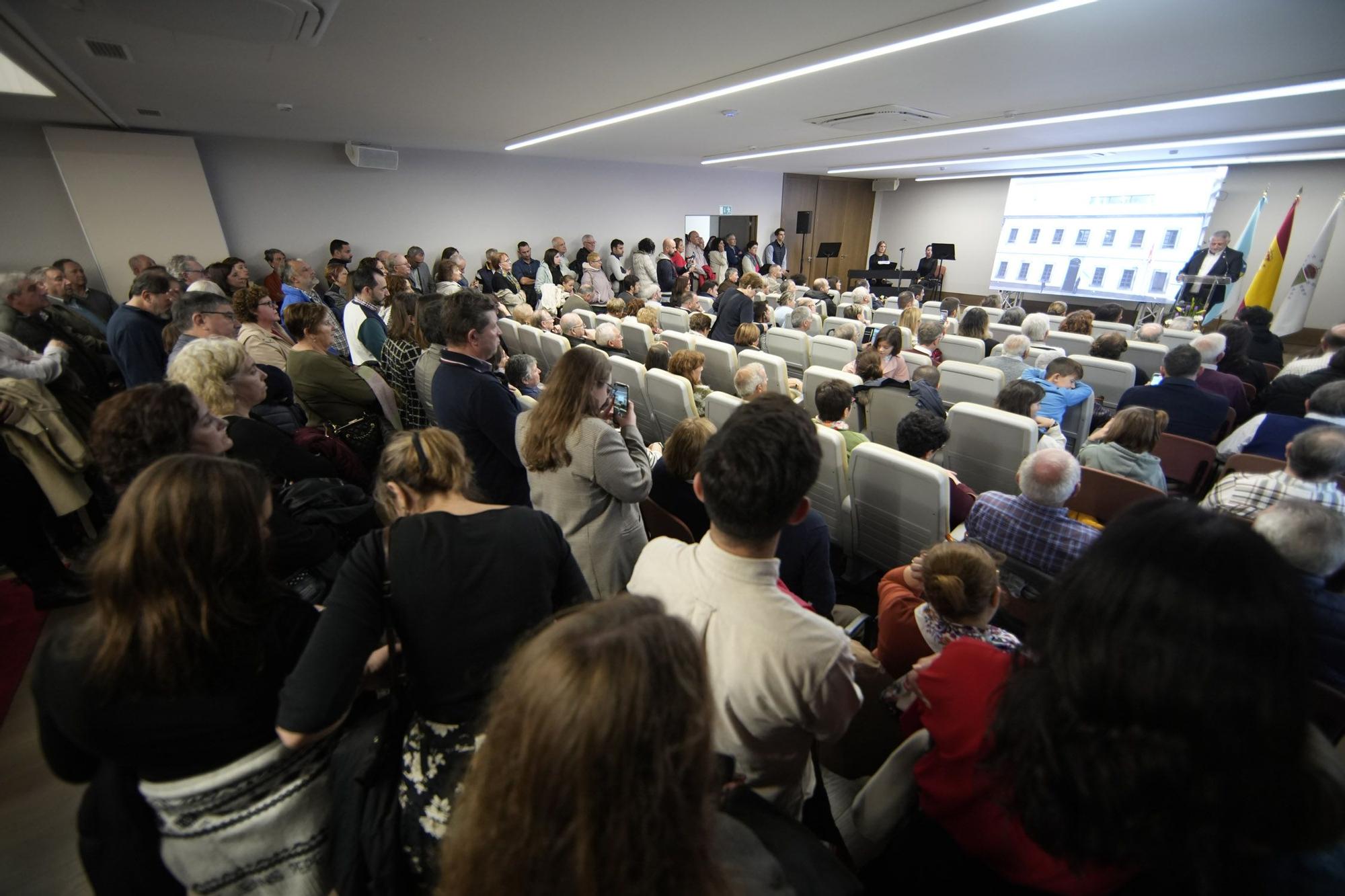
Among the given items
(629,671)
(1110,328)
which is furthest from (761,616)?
(1110,328)

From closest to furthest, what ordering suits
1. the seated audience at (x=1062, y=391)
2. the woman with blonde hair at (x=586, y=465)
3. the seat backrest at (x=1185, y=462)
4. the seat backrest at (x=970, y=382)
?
the woman with blonde hair at (x=586, y=465)
the seat backrest at (x=1185, y=462)
the seated audience at (x=1062, y=391)
the seat backrest at (x=970, y=382)

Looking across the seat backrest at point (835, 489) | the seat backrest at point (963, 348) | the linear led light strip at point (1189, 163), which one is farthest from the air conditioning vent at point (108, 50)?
the linear led light strip at point (1189, 163)

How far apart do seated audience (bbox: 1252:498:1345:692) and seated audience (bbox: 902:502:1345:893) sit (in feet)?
4.58

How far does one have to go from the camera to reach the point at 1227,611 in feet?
1.91

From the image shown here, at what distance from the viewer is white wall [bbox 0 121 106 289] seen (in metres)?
5.54

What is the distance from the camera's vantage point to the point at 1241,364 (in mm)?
4621

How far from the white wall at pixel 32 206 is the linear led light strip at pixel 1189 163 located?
47.0 ft

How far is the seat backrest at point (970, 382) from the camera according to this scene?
3.65 metres

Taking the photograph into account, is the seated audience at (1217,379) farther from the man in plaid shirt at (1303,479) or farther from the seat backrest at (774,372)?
the seat backrest at (774,372)

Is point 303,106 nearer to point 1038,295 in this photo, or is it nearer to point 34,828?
point 34,828

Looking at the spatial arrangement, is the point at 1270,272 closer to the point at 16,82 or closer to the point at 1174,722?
the point at 1174,722

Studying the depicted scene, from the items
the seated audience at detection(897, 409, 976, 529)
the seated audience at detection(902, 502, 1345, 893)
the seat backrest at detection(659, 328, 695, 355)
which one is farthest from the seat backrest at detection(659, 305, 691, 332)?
the seated audience at detection(902, 502, 1345, 893)

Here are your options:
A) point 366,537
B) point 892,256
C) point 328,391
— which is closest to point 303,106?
point 328,391

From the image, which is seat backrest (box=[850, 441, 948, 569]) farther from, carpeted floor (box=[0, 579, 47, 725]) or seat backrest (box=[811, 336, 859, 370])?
carpeted floor (box=[0, 579, 47, 725])
